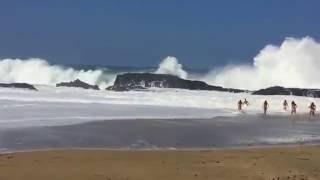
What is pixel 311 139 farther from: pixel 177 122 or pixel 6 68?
pixel 6 68

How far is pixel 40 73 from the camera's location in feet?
220

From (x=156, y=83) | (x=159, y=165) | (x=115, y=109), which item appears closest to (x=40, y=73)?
(x=156, y=83)

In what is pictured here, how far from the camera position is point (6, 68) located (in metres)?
67.6

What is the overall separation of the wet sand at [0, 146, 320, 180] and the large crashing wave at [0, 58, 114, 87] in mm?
50358

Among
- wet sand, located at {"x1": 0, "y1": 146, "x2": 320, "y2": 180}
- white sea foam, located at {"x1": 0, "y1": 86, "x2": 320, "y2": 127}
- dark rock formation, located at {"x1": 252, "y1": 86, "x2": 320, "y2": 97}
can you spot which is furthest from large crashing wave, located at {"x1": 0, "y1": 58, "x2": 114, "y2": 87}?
wet sand, located at {"x1": 0, "y1": 146, "x2": 320, "y2": 180}

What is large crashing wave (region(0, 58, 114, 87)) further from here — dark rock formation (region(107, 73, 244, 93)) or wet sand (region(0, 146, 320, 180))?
wet sand (region(0, 146, 320, 180))

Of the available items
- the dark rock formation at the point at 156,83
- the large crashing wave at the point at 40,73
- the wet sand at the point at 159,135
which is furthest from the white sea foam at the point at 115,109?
the large crashing wave at the point at 40,73

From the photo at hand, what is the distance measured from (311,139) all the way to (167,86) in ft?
124

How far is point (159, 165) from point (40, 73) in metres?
55.8

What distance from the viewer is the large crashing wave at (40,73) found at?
65.2 meters

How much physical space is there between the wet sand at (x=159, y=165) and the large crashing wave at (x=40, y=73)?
5036 centimetres

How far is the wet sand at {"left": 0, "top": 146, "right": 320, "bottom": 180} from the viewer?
448 inches

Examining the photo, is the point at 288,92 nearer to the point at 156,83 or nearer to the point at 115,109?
the point at 156,83

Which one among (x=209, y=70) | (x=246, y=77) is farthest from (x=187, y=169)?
(x=209, y=70)
